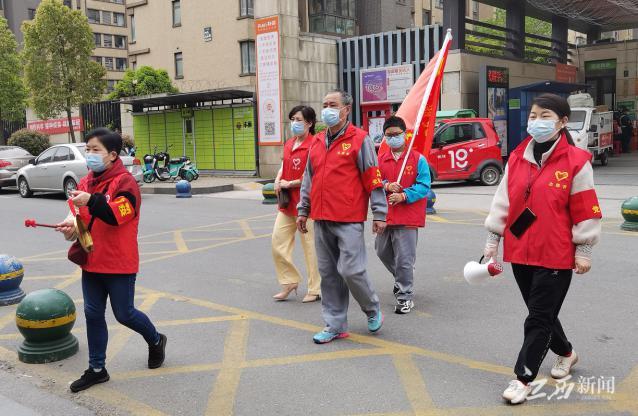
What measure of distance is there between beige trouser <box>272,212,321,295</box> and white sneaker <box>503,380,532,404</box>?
2673mm

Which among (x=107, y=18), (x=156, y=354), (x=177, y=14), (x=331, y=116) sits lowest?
(x=156, y=354)

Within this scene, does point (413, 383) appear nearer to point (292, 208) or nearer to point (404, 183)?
point (404, 183)

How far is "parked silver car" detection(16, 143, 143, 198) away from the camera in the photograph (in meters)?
15.8

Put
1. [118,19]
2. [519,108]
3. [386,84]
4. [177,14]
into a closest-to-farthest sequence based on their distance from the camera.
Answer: [519,108]
[386,84]
[177,14]
[118,19]

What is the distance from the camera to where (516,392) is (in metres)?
3.59

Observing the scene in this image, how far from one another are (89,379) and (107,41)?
73.7 m

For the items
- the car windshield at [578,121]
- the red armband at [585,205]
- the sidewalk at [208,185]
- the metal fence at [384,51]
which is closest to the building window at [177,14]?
the metal fence at [384,51]

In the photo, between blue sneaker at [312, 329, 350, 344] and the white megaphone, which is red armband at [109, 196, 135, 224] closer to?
blue sneaker at [312, 329, 350, 344]

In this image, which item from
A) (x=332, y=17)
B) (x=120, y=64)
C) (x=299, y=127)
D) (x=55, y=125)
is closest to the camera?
(x=299, y=127)

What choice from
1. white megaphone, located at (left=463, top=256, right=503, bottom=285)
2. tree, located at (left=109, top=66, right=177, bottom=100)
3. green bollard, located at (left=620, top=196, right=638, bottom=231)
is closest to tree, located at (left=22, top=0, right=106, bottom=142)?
tree, located at (left=109, top=66, right=177, bottom=100)

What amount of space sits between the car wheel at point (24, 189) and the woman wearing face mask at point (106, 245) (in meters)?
15.0

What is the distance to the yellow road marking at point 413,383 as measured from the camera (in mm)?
3662

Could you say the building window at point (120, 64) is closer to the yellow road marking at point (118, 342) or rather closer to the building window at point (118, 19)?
the building window at point (118, 19)

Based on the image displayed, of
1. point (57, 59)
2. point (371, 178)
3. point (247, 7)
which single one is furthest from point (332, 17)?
point (371, 178)
